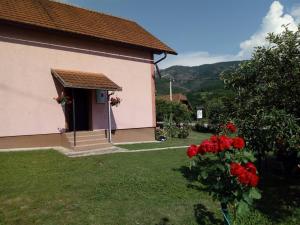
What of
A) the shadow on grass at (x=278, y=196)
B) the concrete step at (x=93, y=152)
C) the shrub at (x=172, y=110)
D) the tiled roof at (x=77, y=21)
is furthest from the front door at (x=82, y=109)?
the shrub at (x=172, y=110)

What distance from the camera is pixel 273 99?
7.16 metres

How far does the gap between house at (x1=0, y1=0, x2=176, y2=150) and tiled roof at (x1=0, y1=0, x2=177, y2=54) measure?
0.04 m

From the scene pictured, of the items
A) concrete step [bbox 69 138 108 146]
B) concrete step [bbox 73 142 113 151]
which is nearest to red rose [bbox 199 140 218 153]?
concrete step [bbox 73 142 113 151]

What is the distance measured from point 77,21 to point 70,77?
363cm

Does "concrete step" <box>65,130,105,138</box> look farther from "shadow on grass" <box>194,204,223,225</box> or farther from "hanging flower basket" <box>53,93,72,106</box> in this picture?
"shadow on grass" <box>194,204,223,225</box>

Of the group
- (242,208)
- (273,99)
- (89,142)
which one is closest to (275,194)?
(273,99)

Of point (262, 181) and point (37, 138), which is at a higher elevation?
point (37, 138)

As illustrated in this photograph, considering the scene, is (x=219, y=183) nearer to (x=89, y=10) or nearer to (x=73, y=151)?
(x=73, y=151)

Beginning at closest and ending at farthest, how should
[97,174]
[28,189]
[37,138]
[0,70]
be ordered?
[28,189] < [97,174] < [0,70] < [37,138]

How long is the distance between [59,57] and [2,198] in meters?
8.38

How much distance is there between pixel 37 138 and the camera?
522 inches

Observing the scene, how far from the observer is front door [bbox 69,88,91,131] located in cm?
1521

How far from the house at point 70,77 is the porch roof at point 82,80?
4 centimetres

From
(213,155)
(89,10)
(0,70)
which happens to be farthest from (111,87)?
(213,155)
